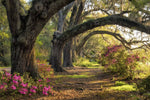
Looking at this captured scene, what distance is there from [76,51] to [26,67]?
14698mm

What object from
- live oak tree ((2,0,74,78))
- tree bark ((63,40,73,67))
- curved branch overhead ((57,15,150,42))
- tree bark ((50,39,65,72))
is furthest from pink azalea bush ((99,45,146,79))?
tree bark ((63,40,73,67))

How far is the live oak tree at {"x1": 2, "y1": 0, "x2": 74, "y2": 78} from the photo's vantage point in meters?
5.82

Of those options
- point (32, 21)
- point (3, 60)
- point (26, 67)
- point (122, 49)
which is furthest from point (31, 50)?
point (3, 60)

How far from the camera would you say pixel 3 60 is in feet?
Answer: 61.4

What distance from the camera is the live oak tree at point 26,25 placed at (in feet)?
19.1

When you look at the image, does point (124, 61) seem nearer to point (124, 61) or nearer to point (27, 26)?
point (124, 61)

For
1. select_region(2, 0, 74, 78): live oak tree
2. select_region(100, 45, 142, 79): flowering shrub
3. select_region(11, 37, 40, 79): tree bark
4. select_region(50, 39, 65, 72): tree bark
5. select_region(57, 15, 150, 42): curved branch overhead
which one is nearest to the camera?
select_region(2, 0, 74, 78): live oak tree

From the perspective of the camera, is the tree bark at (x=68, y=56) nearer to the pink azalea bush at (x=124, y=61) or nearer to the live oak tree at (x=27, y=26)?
the pink azalea bush at (x=124, y=61)

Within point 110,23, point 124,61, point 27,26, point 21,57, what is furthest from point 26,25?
point 110,23

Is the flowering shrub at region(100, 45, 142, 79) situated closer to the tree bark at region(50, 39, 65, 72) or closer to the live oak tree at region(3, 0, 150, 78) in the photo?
the tree bark at region(50, 39, 65, 72)

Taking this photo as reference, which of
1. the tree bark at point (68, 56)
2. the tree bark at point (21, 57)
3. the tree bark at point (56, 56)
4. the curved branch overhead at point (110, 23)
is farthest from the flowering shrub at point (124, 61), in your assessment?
the tree bark at point (68, 56)

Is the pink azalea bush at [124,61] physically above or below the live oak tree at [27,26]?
below

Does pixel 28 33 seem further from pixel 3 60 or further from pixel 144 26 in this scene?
pixel 3 60

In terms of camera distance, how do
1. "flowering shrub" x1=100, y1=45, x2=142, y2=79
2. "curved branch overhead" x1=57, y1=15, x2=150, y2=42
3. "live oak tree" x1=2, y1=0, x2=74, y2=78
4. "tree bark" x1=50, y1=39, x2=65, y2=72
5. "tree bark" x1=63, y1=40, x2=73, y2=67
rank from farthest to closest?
1. "tree bark" x1=63, y1=40, x2=73, y2=67
2. "tree bark" x1=50, y1=39, x2=65, y2=72
3. "curved branch overhead" x1=57, y1=15, x2=150, y2=42
4. "flowering shrub" x1=100, y1=45, x2=142, y2=79
5. "live oak tree" x1=2, y1=0, x2=74, y2=78
